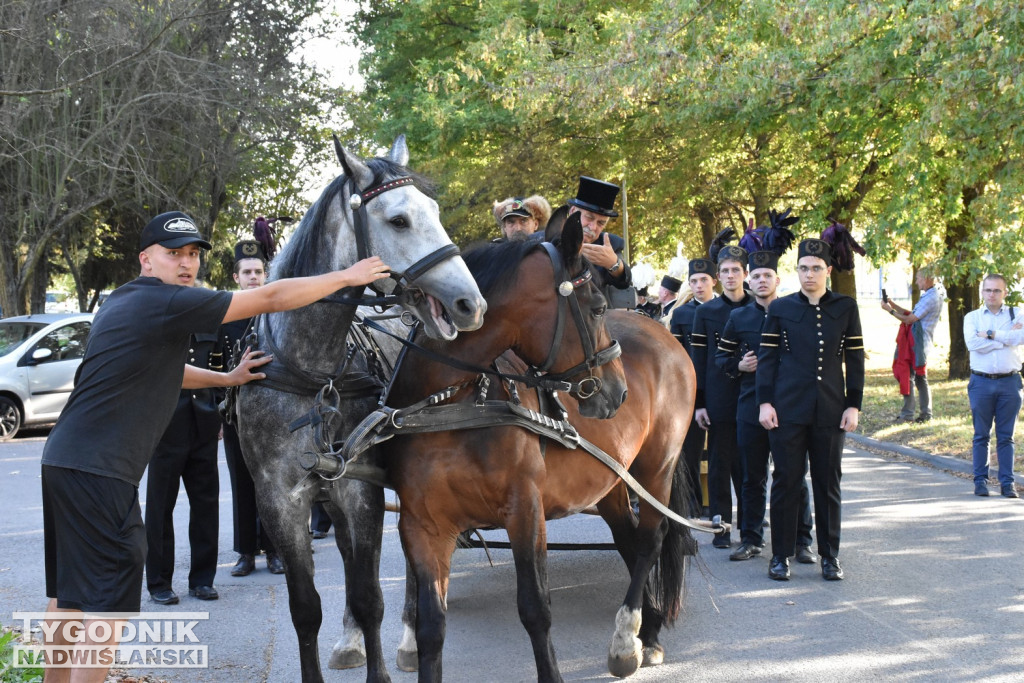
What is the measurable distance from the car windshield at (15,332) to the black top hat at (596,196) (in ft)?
43.6

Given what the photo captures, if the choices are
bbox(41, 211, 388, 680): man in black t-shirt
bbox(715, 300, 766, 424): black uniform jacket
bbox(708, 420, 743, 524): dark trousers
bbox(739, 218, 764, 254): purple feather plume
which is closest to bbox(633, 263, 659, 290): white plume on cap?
bbox(739, 218, 764, 254): purple feather plume

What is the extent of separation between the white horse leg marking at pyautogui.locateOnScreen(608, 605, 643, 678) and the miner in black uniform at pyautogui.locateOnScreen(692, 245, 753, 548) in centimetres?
302

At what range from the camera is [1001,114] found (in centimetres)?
1133

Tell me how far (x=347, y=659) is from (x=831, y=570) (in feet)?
11.1

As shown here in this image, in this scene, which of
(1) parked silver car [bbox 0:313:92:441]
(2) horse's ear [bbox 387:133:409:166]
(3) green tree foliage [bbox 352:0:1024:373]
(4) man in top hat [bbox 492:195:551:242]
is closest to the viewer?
(2) horse's ear [bbox 387:133:409:166]

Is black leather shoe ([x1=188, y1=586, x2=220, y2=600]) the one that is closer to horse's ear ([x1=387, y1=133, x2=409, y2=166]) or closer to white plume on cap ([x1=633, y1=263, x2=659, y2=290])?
horse's ear ([x1=387, y1=133, x2=409, y2=166])

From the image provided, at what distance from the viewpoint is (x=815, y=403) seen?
717 cm

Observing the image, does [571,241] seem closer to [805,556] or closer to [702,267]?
[805,556]

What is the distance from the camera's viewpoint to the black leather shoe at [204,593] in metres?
7.05

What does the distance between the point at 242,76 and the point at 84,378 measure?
807 inches

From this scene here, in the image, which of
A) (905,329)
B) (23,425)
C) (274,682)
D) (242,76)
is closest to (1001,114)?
(905,329)

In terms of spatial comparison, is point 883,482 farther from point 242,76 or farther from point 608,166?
point 242,76

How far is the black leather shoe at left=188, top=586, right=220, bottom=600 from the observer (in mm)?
7055

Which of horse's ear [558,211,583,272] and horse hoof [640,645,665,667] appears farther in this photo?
horse hoof [640,645,665,667]
